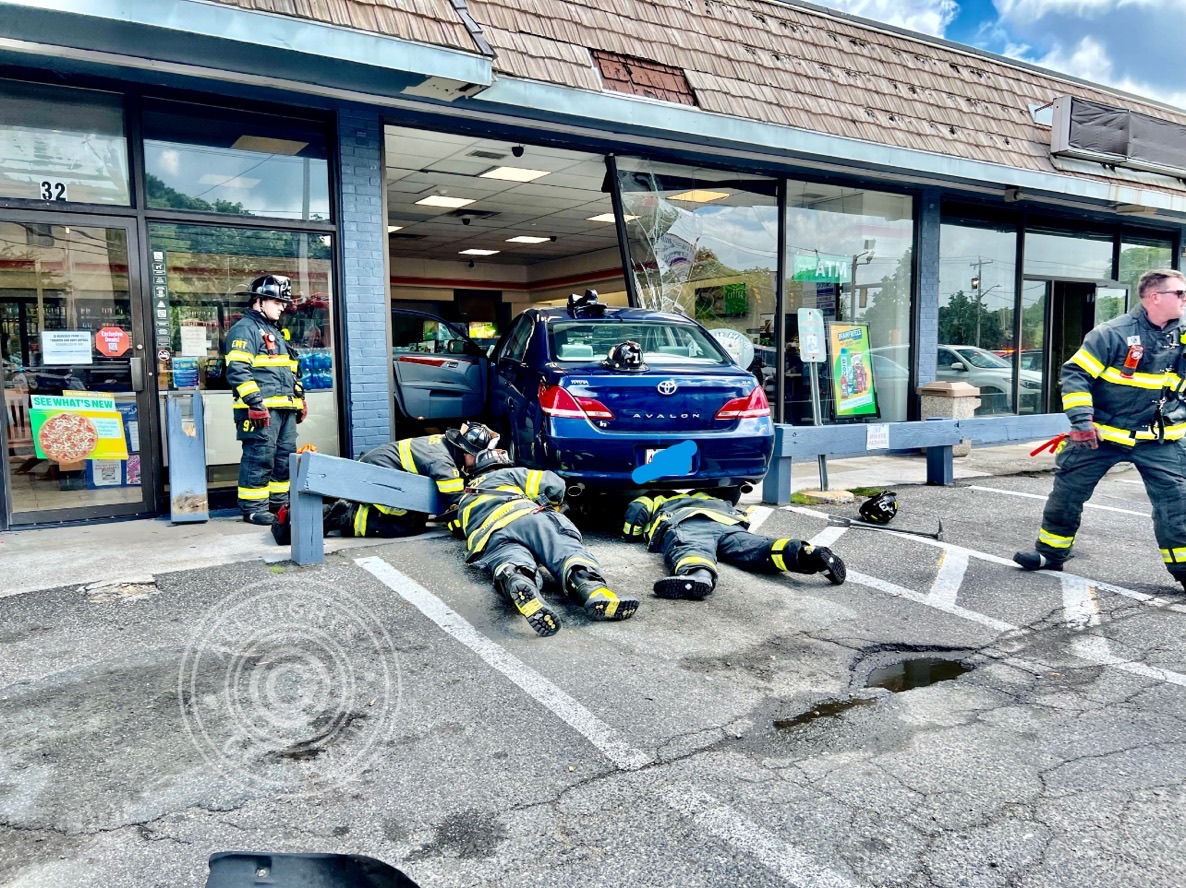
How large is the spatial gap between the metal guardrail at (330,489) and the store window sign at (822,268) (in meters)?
6.58

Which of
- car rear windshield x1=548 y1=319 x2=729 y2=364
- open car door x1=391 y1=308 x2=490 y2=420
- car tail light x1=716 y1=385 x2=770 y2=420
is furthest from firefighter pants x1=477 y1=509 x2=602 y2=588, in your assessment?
open car door x1=391 y1=308 x2=490 y2=420

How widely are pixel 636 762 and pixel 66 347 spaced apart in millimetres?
5951

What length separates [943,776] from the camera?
9.89 feet

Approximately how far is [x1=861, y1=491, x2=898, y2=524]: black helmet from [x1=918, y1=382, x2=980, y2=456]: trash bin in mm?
4456

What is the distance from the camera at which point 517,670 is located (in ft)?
12.9

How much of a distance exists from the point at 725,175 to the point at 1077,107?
5.20 metres

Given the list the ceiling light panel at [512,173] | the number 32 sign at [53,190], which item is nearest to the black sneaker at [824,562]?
the number 32 sign at [53,190]

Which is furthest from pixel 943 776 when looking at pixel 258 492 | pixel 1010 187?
pixel 1010 187

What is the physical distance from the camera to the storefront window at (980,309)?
12.0 m

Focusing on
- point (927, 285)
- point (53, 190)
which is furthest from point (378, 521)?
point (927, 285)

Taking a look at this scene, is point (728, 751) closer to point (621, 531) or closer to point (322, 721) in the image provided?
point (322, 721)

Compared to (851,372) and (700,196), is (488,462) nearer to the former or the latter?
(700,196)

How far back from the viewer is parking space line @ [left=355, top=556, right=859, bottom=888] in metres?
2.48

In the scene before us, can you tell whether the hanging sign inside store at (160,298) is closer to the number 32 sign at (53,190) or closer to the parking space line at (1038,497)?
the number 32 sign at (53,190)
